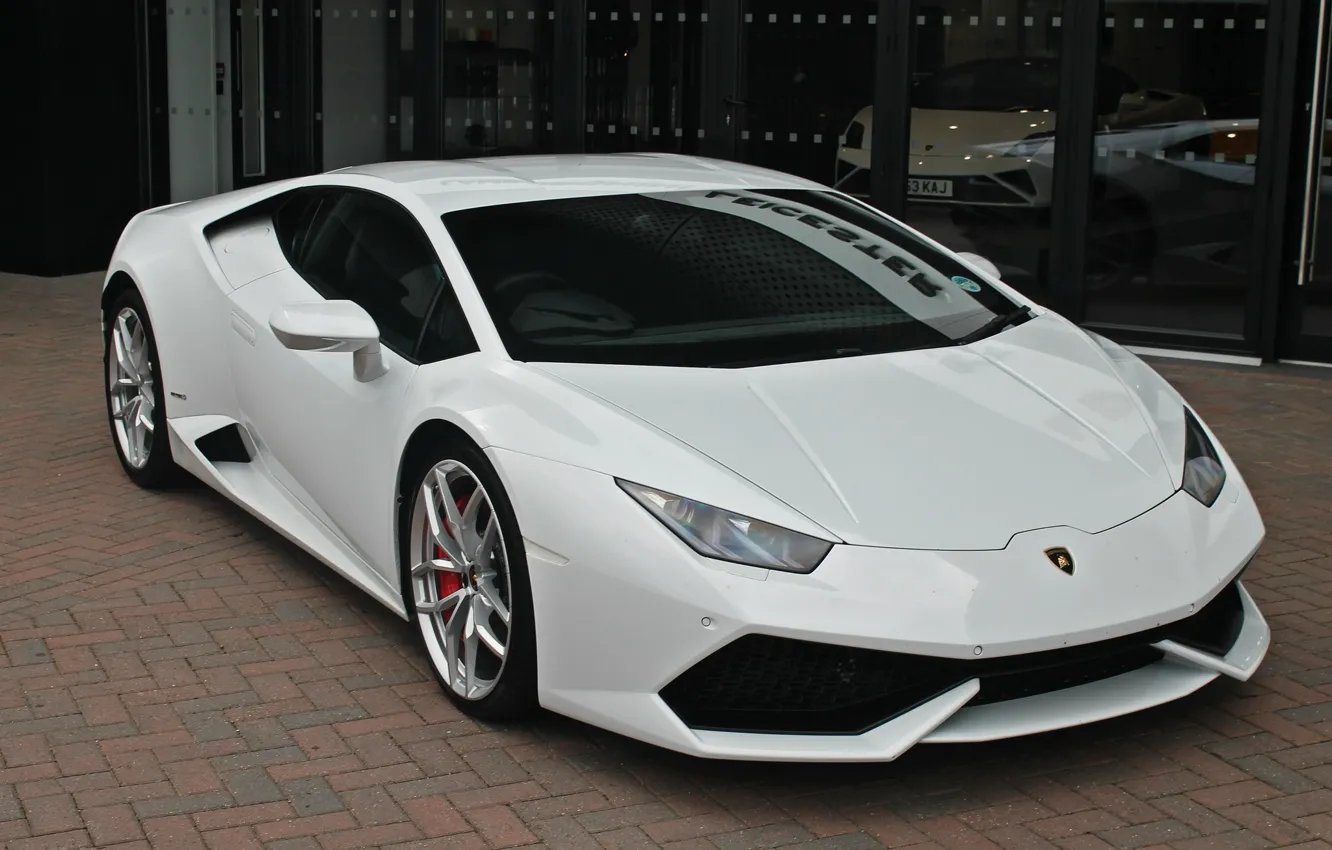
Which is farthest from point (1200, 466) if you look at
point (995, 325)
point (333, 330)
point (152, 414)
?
point (152, 414)

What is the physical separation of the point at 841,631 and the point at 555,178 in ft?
7.02

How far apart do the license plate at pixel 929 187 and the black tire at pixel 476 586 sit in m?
6.14

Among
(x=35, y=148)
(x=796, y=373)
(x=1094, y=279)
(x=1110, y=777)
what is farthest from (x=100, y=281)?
(x=1110, y=777)

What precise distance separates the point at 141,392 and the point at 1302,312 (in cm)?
585

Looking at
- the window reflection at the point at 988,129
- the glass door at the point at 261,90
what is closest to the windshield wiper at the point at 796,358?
the window reflection at the point at 988,129

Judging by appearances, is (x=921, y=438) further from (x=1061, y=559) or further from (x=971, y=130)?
(x=971, y=130)

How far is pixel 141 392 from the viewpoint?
20.4 feet

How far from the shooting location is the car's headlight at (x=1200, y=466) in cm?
416

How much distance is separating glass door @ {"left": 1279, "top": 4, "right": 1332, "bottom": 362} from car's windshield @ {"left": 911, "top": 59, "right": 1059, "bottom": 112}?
1.40 m

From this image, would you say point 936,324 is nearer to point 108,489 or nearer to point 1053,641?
point 1053,641

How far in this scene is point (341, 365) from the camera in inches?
187

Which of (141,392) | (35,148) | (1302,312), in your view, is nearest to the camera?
(141,392)

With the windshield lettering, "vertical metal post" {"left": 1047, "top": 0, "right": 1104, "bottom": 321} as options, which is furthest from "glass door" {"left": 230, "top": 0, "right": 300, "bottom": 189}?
the windshield lettering

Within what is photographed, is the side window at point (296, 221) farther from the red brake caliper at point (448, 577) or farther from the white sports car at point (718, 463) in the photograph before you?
the red brake caliper at point (448, 577)
